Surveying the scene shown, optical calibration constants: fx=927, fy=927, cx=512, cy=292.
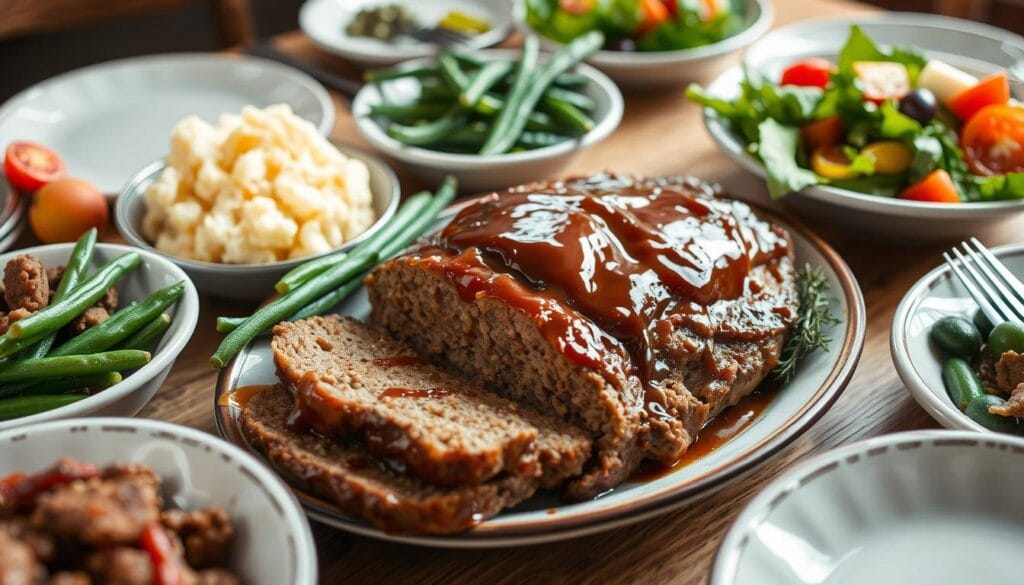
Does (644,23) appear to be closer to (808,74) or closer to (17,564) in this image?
(808,74)

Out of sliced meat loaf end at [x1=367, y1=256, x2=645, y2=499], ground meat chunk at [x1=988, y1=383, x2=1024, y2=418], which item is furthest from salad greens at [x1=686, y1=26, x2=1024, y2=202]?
sliced meat loaf end at [x1=367, y1=256, x2=645, y2=499]

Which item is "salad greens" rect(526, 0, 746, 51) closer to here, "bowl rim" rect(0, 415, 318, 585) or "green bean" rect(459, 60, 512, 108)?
"green bean" rect(459, 60, 512, 108)

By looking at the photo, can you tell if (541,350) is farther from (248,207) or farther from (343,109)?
(343,109)

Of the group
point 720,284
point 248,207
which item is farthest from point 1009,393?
point 248,207

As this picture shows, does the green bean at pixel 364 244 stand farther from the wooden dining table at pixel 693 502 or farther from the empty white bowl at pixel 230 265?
the wooden dining table at pixel 693 502

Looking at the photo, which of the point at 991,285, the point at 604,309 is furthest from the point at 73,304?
the point at 991,285

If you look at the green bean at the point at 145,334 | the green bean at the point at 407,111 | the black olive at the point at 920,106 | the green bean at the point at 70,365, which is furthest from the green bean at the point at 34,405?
the black olive at the point at 920,106
